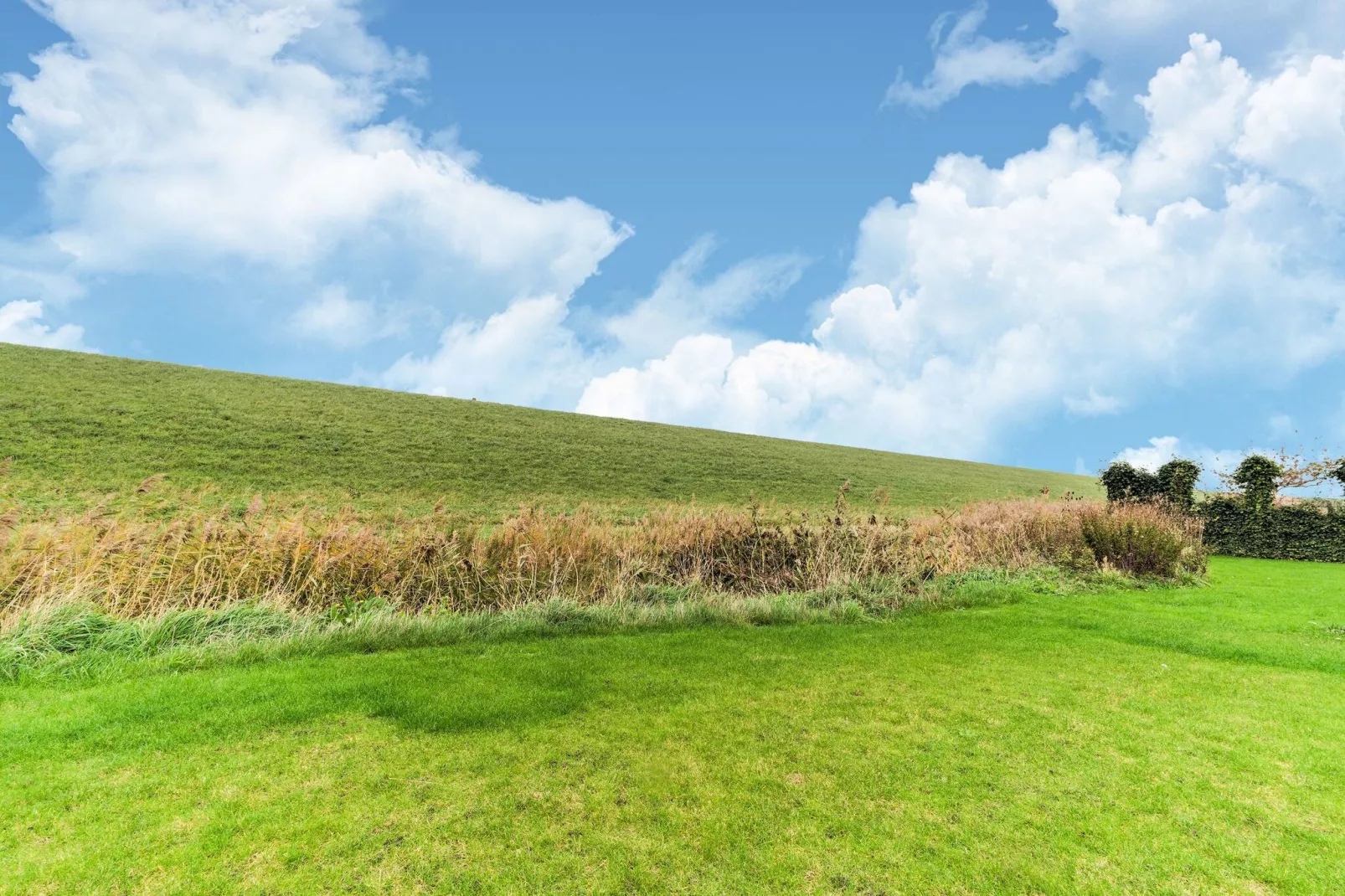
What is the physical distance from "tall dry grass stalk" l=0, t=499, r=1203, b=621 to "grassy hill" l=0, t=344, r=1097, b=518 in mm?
4455

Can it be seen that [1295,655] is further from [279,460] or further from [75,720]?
[279,460]

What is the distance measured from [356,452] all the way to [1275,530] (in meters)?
30.2

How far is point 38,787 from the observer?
392 cm

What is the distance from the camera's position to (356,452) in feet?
86.3

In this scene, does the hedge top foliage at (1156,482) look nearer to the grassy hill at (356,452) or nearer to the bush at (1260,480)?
the bush at (1260,480)

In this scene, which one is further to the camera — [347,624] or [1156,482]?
[1156,482]

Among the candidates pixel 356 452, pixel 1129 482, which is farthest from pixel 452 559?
pixel 1129 482

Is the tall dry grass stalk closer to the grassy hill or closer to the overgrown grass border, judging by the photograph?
the overgrown grass border

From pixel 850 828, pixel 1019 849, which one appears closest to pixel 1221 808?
pixel 1019 849

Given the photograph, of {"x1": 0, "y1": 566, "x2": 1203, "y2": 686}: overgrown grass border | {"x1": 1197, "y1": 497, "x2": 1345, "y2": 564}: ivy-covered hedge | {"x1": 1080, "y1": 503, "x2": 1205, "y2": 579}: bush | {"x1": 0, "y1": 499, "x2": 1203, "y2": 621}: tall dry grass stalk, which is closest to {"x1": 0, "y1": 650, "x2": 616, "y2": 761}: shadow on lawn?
{"x1": 0, "y1": 566, "x2": 1203, "y2": 686}: overgrown grass border

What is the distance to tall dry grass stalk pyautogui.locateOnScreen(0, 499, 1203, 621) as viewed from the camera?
297 inches

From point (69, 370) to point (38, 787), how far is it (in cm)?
3638

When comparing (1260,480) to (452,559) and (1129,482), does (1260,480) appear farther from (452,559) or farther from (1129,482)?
(452,559)

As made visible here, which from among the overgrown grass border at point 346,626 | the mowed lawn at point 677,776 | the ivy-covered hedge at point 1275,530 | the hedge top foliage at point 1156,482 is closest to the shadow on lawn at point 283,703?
the mowed lawn at point 677,776
